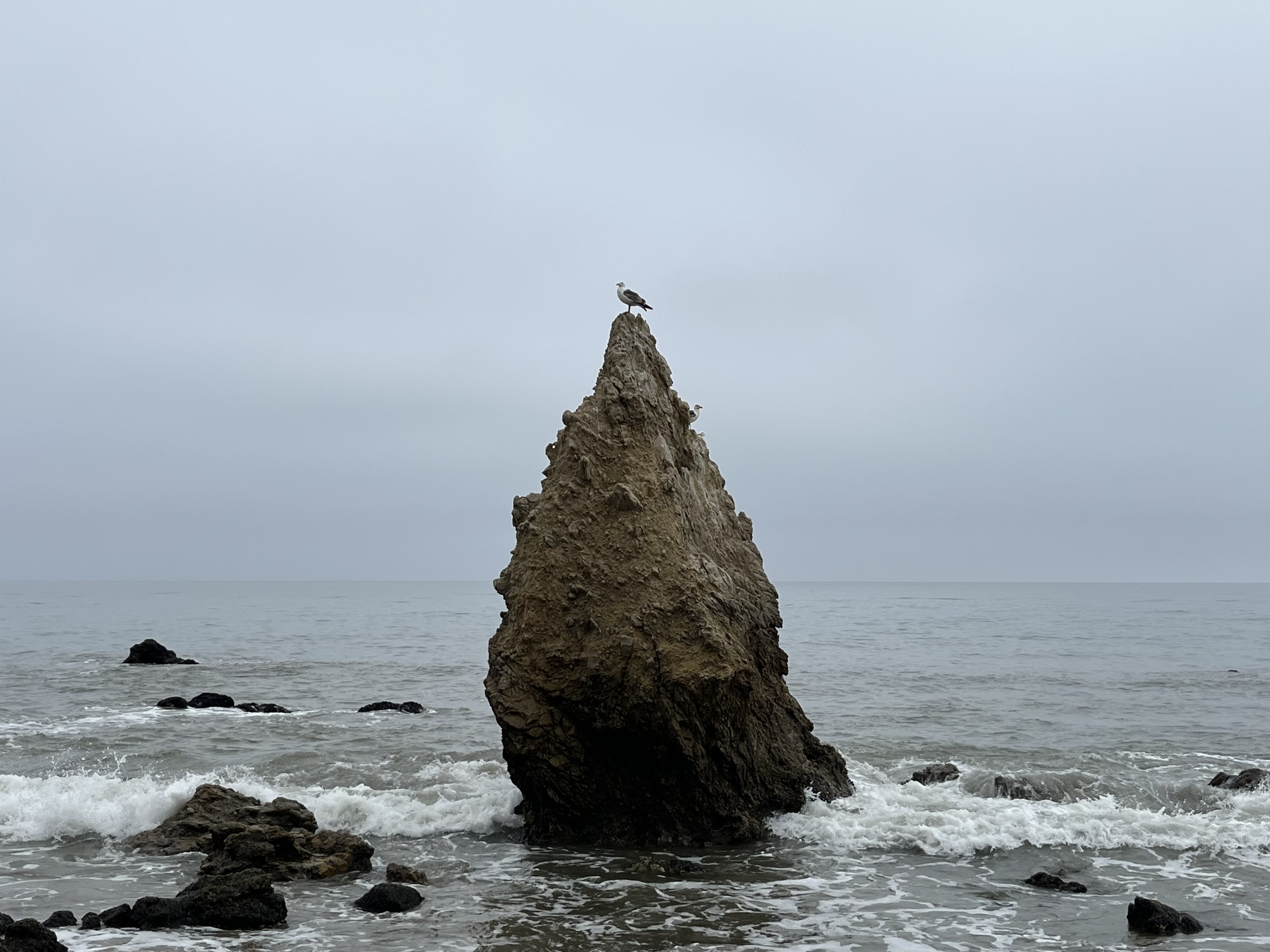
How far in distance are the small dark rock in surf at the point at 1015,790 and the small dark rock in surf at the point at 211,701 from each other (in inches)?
669

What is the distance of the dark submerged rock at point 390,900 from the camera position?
9078mm

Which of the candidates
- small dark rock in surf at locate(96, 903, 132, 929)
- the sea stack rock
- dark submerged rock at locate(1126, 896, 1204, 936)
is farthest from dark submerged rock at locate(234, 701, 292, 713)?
dark submerged rock at locate(1126, 896, 1204, 936)

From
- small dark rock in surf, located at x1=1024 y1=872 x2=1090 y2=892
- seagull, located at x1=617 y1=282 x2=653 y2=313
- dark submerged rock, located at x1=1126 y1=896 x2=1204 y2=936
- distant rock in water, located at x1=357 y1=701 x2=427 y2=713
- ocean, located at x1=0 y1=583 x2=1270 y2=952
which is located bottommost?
distant rock in water, located at x1=357 y1=701 x2=427 y2=713

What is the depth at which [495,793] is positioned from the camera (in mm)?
13086

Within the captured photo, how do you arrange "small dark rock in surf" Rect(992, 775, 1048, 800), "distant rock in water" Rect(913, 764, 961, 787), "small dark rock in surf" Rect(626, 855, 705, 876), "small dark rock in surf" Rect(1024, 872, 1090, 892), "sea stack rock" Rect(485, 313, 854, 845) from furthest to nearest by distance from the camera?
"distant rock in water" Rect(913, 764, 961, 787)
"small dark rock in surf" Rect(992, 775, 1048, 800)
"sea stack rock" Rect(485, 313, 854, 845)
"small dark rock in surf" Rect(626, 855, 705, 876)
"small dark rock in surf" Rect(1024, 872, 1090, 892)

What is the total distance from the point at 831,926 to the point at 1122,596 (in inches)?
5479

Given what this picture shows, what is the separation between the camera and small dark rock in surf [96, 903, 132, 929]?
8.47 meters

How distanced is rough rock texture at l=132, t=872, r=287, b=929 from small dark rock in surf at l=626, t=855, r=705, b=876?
337 cm

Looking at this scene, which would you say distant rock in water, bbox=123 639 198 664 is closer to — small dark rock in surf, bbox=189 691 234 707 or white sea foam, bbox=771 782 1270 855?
small dark rock in surf, bbox=189 691 234 707

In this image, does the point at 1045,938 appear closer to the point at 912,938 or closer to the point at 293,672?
the point at 912,938

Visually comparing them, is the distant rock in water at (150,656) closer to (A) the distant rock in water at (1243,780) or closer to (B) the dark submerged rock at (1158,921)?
(A) the distant rock in water at (1243,780)

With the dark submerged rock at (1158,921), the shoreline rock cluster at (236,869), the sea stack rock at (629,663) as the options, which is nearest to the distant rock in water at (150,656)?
the shoreline rock cluster at (236,869)

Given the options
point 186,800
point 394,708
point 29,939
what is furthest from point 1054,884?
point 394,708

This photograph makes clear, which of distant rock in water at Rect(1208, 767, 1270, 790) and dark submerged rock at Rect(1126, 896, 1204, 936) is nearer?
dark submerged rock at Rect(1126, 896, 1204, 936)
